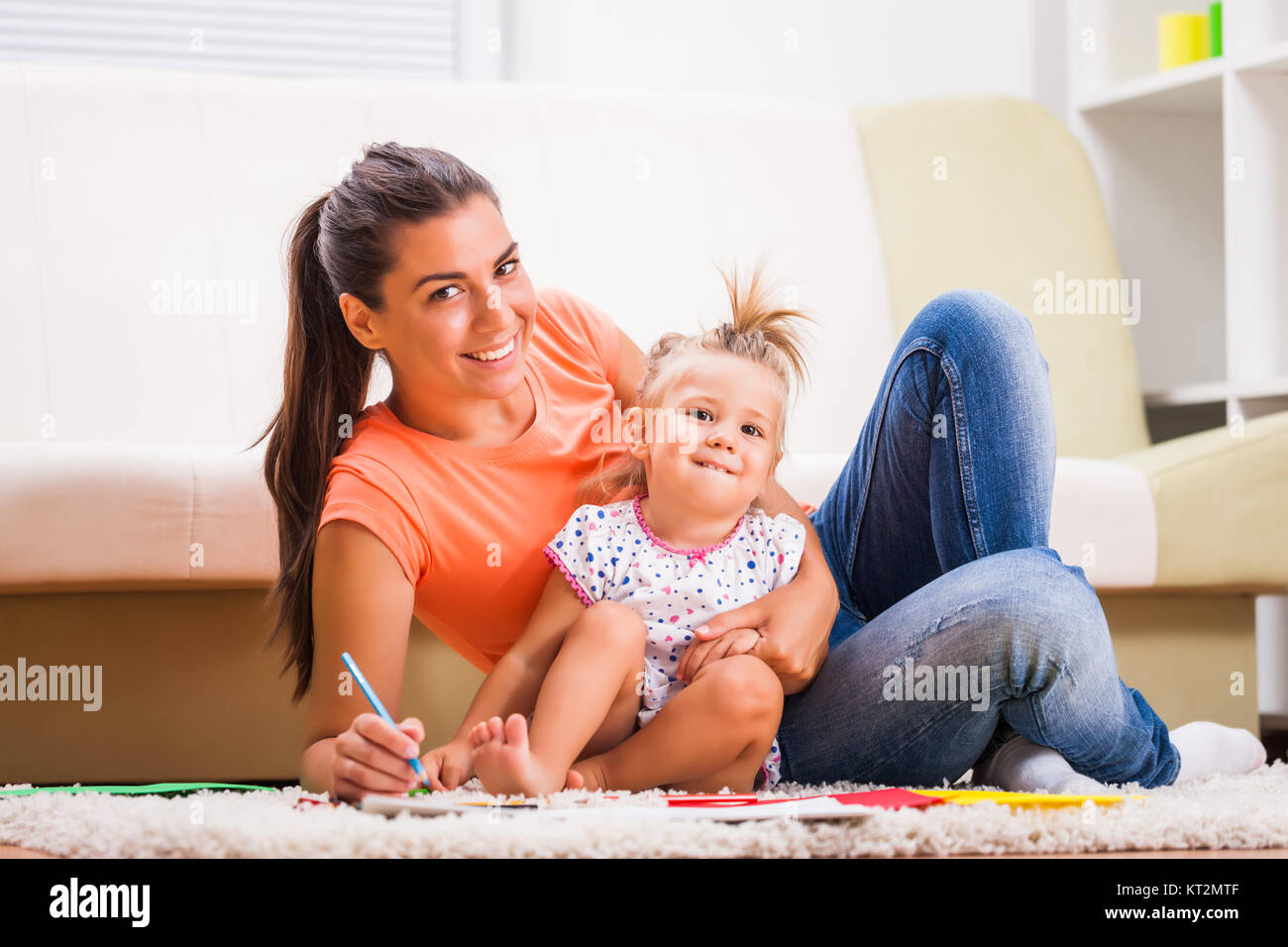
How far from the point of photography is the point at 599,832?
2.27 feet

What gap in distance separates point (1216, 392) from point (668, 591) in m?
1.34

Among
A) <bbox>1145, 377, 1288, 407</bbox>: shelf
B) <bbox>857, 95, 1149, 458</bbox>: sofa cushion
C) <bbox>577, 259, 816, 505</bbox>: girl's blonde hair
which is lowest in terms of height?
<bbox>1145, 377, 1288, 407</bbox>: shelf

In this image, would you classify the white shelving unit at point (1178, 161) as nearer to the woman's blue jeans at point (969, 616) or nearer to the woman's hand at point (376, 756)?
the woman's blue jeans at point (969, 616)

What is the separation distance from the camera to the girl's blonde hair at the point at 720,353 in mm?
1070

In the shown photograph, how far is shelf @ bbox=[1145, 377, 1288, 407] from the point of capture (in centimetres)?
192

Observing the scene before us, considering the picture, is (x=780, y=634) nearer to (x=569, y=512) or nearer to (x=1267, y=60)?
(x=569, y=512)

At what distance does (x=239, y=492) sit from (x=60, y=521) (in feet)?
0.54

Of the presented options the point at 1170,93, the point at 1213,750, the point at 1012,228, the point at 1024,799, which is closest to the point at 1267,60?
the point at 1170,93

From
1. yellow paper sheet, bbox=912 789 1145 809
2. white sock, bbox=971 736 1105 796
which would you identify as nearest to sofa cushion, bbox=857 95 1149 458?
white sock, bbox=971 736 1105 796

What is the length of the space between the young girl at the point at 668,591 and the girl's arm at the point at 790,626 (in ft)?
0.05

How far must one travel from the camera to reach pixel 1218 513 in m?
1.56

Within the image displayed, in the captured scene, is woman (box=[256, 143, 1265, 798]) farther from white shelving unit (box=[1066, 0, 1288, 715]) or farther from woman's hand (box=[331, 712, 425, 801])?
white shelving unit (box=[1066, 0, 1288, 715])

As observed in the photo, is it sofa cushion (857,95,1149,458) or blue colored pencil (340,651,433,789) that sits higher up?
sofa cushion (857,95,1149,458)

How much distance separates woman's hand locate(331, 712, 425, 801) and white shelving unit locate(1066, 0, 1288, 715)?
161cm
